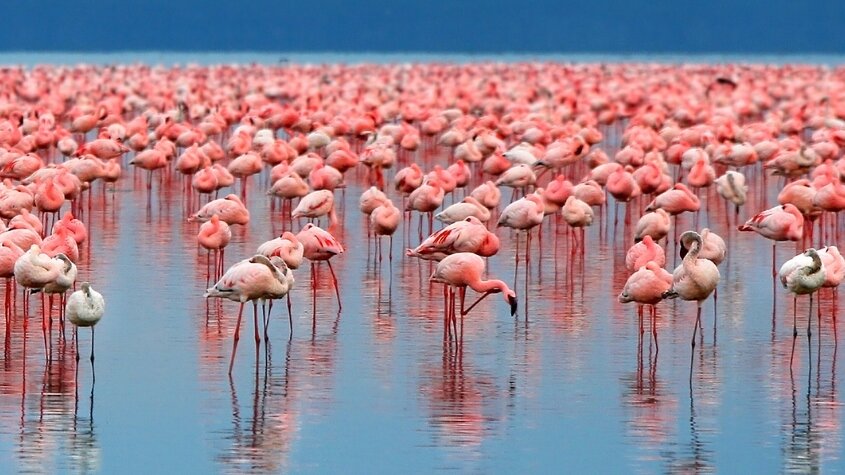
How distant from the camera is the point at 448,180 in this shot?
68.2 ft

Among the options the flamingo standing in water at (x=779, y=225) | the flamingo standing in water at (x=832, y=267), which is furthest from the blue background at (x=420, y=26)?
the flamingo standing in water at (x=832, y=267)

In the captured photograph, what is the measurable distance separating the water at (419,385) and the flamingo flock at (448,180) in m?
0.34

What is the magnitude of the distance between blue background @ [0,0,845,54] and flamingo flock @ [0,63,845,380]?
2264 inches

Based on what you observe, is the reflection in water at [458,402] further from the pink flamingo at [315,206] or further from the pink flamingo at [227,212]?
the pink flamingo at [315,206]

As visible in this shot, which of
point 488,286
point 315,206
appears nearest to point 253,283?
point 488,286

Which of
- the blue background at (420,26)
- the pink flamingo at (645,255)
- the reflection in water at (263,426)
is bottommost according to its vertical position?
the reflection in water at (263,426)

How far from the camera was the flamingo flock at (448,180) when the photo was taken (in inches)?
551

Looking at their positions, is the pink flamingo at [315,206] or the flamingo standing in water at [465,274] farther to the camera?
the pink flamingo at [315,206]

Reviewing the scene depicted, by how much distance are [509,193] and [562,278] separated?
8.18 meters

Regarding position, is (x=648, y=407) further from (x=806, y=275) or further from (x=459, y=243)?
(x=459, y=243)

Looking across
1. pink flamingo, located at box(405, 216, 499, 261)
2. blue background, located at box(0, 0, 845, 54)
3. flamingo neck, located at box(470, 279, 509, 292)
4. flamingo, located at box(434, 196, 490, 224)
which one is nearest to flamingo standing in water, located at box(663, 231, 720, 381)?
flamingo neck, located at box(470, 279, 509, 292)

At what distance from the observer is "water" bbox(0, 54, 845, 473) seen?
35.7 ft

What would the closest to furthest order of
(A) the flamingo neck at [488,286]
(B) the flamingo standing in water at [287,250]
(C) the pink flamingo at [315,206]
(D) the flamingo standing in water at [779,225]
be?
1. (A) the flamingo neck at [488,286]
2. (B) the flamingo standing in water at [287,250]
3. (D) the flamingo standing in water at [779,225]
4. (C) the pink flamingo at [315,206]

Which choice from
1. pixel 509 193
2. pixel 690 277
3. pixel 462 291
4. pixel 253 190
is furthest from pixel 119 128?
pixel 690 277
